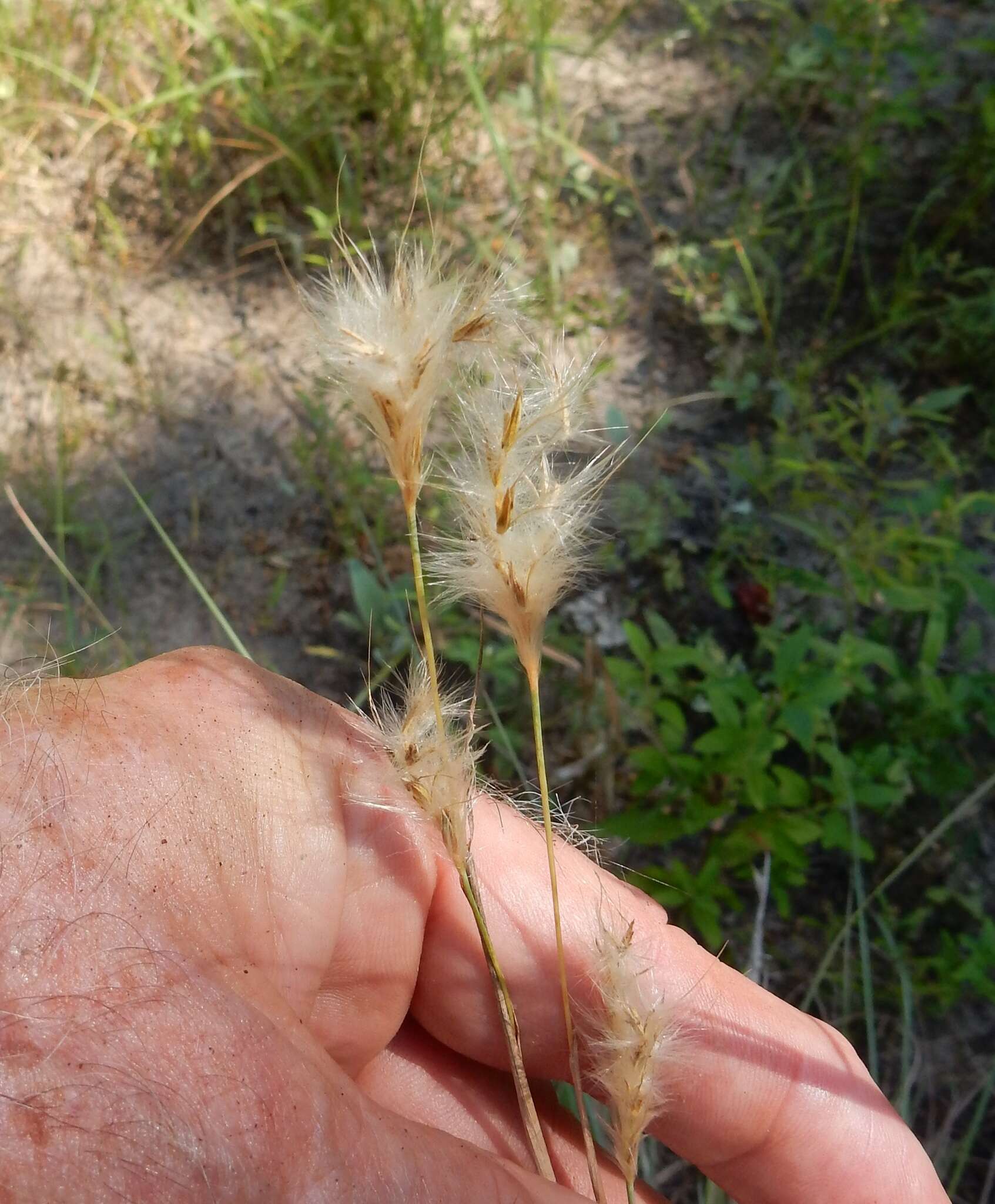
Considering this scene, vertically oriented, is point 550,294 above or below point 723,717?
above

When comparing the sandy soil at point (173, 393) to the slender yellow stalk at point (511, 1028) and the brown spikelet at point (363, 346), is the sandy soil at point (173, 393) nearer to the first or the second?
the slender yellow stalk at point (511, 1028)

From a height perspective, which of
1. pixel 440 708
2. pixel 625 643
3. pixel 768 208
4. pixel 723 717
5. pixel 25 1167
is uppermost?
pixel 768 208

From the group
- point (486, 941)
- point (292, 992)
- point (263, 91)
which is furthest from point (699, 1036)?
point (263, 91)

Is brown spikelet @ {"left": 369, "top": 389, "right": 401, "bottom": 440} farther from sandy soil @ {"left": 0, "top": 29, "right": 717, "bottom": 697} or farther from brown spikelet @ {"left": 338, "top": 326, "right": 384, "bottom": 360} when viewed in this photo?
sandy soil @ {"left": 0, "top": 29, "right": 717, "bottom": 697}

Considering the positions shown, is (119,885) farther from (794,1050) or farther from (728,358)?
(728,358)

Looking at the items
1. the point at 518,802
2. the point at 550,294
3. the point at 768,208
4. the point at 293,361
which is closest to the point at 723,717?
the point at 518,802
